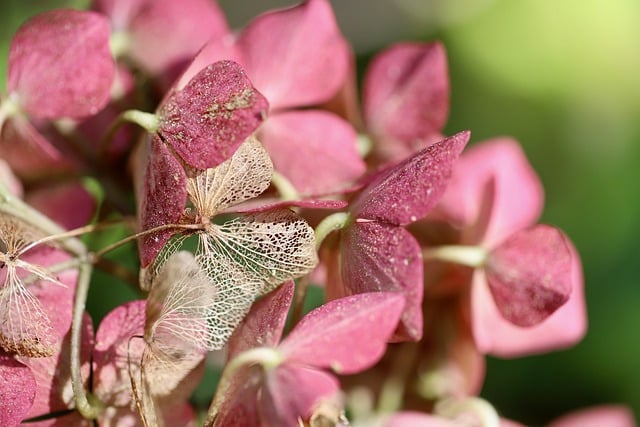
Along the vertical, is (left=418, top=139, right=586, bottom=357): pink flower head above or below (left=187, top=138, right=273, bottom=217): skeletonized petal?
below

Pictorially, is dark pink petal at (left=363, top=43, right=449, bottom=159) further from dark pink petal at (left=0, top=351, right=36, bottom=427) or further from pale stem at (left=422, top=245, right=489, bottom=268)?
dark pink petal at (left=0, top=351, right=36, bottom=427)

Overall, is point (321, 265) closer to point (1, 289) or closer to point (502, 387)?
point (1, 289)

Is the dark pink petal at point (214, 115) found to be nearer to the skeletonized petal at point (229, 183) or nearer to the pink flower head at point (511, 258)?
the skeletonized petal at point (229, 183)

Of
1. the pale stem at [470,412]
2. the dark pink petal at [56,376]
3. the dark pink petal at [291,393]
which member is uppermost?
the dark pink petal at [291,393]

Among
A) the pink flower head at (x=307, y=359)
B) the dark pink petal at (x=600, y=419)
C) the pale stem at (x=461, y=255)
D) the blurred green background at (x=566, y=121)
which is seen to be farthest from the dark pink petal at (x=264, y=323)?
the blurred green background at (x=566, y=121)

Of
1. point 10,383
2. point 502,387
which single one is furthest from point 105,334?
point 502,387

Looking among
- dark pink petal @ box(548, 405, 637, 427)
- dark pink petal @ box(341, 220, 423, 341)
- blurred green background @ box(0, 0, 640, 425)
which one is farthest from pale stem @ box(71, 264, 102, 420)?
blurred green background @ box(0, 0, 640, 425)

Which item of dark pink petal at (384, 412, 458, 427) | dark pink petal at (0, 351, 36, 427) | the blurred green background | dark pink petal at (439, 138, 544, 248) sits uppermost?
dark pink petal at (0, 351, 36, 427)
